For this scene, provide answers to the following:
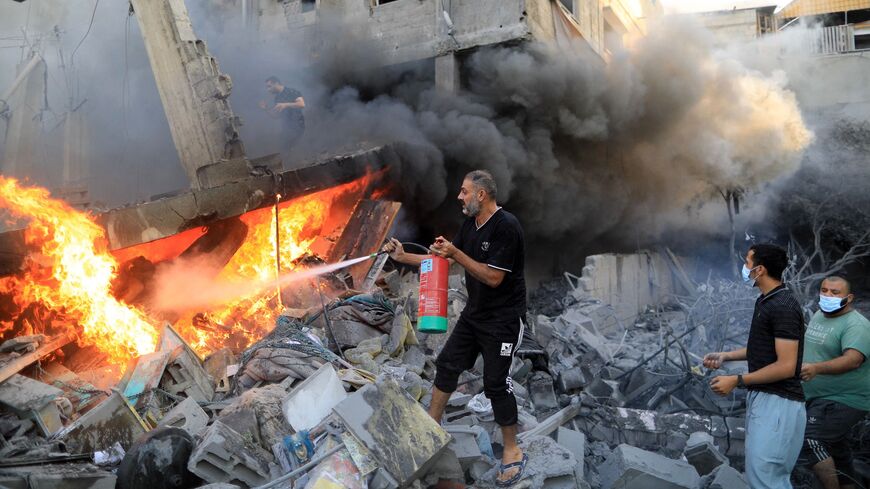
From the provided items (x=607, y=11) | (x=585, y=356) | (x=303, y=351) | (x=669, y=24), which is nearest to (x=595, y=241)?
(x=669, y=24)

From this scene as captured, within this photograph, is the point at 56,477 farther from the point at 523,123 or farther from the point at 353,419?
the point at 523,123

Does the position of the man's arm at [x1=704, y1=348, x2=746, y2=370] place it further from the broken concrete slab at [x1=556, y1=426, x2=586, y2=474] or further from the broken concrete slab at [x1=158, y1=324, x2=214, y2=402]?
the broken concrete slab at [x1=158, y1=324, x2=214, y2=402]

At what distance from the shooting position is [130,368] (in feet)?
18.1

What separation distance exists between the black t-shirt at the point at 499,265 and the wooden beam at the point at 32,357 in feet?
13.5

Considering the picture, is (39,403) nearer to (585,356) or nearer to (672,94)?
(585,356)

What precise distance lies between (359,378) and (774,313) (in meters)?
3.05

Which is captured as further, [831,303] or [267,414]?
[267,414]

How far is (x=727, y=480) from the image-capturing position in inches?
161

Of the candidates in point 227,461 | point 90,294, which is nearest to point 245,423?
point 227,461

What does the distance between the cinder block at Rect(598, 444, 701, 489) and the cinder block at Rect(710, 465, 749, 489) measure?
127 mm

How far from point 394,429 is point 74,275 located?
5041 millimetres

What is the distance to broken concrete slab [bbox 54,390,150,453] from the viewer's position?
4348mm

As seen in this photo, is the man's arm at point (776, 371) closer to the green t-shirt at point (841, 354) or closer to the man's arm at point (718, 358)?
the man's arm at point (718, 358)

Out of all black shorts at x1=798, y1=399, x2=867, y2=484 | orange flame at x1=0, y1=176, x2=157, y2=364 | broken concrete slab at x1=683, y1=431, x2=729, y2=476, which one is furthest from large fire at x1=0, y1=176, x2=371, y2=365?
black shorts at x1=798, y1=399, x2=867, y2=484
